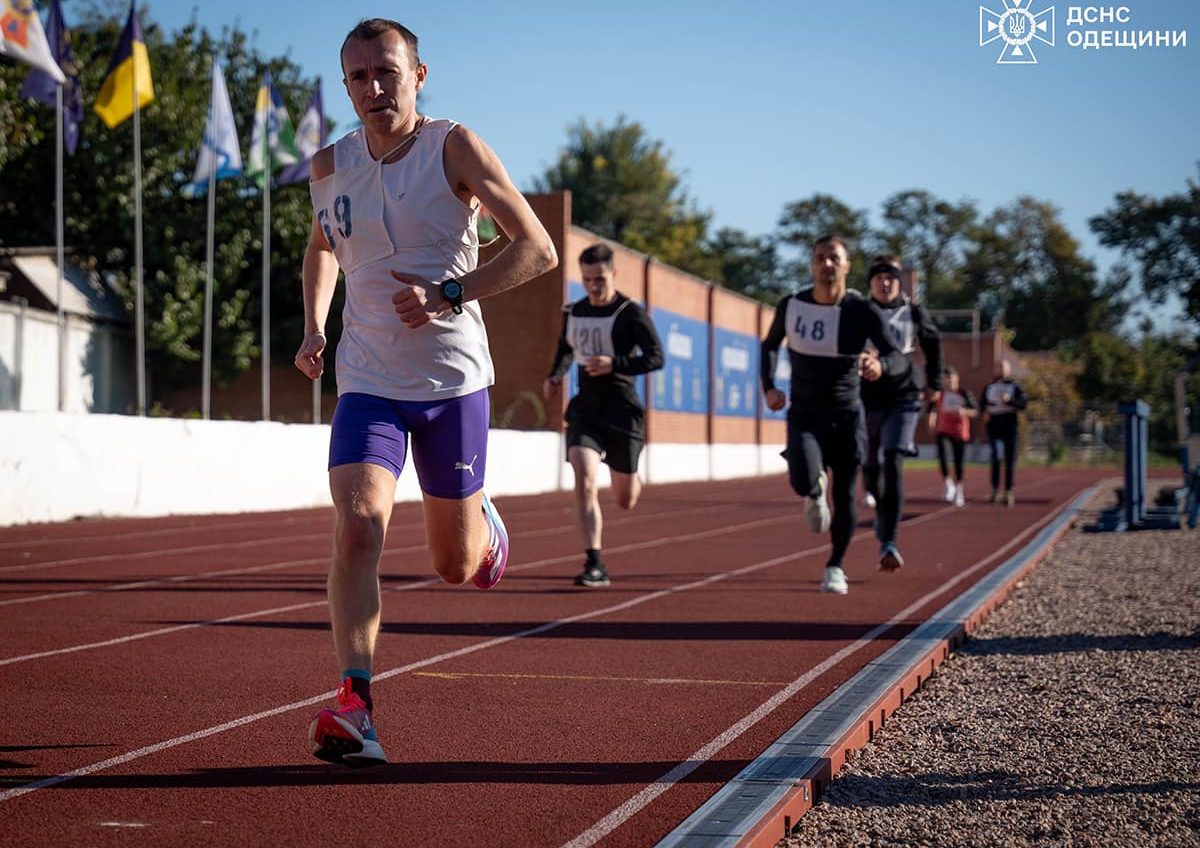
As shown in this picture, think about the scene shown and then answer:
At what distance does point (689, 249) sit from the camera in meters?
92.4

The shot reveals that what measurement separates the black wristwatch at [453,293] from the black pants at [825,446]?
5756mm

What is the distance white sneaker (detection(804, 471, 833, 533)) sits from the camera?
10.5 m

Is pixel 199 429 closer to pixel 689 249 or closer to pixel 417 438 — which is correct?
pixel 417 438

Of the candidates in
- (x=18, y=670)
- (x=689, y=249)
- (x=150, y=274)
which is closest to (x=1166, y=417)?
(x=689, y=249)

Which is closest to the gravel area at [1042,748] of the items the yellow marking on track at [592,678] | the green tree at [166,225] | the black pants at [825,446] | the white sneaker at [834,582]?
the yellow marking on track at [592,678]

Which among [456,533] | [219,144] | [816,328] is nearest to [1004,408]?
[816,328]

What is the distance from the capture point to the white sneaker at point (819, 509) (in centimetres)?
1045

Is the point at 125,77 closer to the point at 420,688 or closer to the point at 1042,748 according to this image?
the point at 420,688

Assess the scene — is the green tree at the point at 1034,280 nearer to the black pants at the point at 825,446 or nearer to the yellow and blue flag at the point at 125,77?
the yellow and blue flag at the point at 125,77

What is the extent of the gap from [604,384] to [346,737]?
22.5 feet

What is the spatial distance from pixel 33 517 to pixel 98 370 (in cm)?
2362

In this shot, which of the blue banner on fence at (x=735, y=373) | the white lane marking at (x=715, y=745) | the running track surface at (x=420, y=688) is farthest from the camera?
the blue banner on fence at (x=735, y=373)

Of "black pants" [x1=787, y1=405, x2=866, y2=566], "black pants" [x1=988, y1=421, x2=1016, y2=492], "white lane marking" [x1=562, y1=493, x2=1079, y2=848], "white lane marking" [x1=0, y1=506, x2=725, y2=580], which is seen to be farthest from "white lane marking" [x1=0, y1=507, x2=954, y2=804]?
"black pants" [x1=988, y1=421, x2=1016, y2=492]

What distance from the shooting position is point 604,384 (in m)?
11.2
